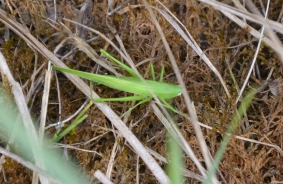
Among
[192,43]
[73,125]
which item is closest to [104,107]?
[73,125]

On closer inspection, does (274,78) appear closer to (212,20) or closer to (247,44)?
(247,44)

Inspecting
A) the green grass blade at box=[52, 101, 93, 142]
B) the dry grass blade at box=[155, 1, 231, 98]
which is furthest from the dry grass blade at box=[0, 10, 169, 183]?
the dry grass blade at box=[155, 1, 231, 98]

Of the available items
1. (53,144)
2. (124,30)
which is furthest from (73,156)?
(124,30)

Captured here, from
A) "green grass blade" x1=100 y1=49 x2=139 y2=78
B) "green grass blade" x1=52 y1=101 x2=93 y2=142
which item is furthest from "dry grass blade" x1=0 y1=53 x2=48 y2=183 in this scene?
"green grass blade" x1=100 y1=49 x2=139 y2=78

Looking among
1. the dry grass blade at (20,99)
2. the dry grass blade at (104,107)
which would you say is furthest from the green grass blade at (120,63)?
the dry grass blade at (20,99)

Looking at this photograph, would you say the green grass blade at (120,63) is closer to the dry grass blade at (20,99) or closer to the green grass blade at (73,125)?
the green grass blade at (73,125)

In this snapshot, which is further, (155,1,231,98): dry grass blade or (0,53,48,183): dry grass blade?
(155,1,231,98): dry grass blade

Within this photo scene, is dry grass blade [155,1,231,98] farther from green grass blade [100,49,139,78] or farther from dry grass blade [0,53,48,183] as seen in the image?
dry grass blade [0,53,48,183]

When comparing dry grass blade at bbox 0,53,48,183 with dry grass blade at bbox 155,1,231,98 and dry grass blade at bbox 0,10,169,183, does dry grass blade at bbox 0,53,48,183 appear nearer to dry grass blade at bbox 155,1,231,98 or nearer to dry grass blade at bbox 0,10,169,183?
dry grass blade at bbox 0,10,169,183

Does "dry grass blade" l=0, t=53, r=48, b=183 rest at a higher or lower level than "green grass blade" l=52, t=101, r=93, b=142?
higher

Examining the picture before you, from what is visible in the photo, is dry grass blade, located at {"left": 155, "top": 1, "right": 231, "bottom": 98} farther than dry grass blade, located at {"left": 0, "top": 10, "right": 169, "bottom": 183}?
Yes

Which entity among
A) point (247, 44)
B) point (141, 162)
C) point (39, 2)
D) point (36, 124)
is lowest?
point (141, 162)
